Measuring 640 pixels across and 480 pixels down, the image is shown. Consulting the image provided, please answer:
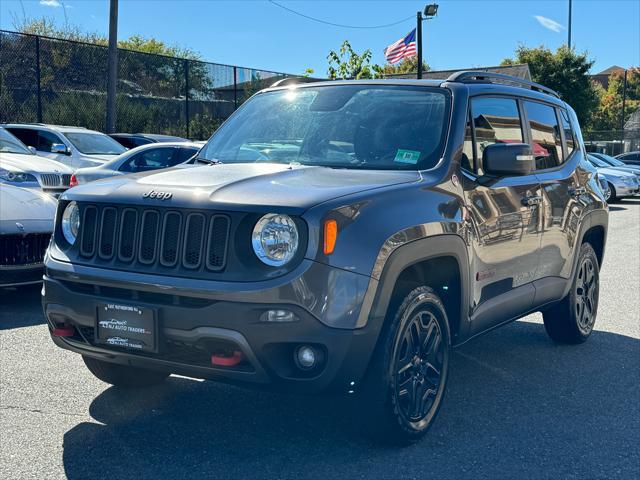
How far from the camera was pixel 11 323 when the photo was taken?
6.53 m

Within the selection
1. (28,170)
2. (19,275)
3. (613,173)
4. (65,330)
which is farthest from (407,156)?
(613,173)

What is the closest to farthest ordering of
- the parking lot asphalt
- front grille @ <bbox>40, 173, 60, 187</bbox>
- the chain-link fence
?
the parking lot asphalt
front grille @ <bbox>40, 173, 60, 187</bbox>
the chain-link fence

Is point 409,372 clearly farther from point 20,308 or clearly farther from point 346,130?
point 20,308

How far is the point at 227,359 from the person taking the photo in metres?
3.55

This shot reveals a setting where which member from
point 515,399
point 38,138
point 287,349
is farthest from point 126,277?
point 38,138

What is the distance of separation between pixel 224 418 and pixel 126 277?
1095mm

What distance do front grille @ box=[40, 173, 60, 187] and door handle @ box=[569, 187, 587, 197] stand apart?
7.62 meters

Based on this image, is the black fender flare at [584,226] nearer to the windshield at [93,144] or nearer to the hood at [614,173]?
the windshield at [93,144]

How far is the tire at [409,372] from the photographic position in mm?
3729

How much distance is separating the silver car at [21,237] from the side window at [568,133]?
4208 millimetres

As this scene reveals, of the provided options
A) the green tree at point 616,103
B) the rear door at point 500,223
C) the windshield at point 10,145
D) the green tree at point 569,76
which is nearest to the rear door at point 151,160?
the windshield at point 10,145

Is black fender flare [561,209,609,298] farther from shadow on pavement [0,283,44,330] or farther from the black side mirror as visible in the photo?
shadow on pavement [0,283,44,330]

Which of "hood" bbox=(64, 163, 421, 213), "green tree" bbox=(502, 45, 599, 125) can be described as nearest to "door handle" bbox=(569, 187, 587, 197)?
"hood" bbox=(64, 163, 421, 213)

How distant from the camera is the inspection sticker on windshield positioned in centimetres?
438
